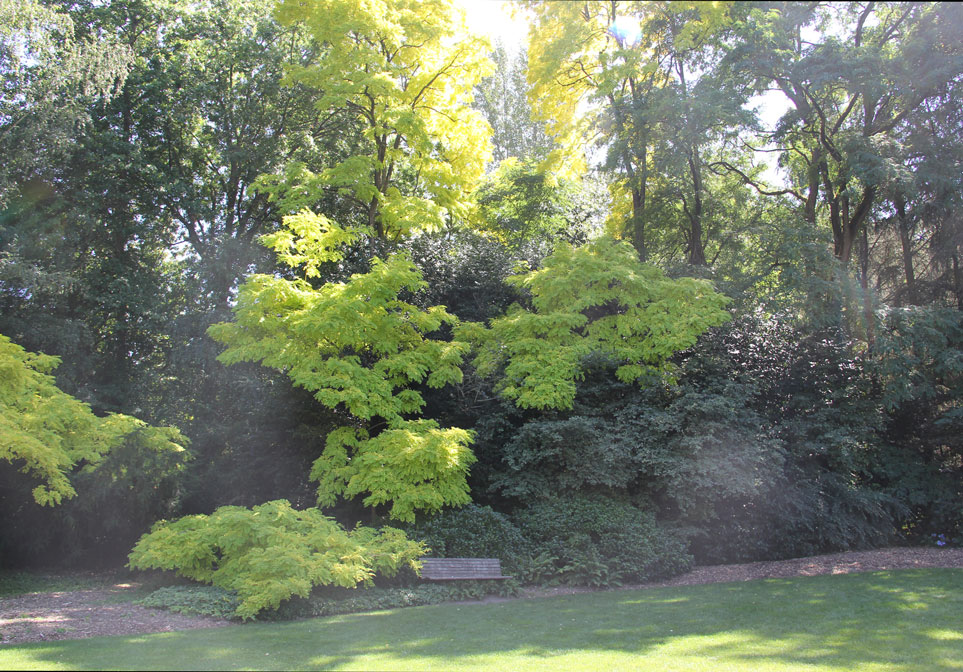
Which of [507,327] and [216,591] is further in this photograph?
[507,327]

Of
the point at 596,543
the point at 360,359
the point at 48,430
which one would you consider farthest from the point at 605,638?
the point at 48,430

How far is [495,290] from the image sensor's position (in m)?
16.0

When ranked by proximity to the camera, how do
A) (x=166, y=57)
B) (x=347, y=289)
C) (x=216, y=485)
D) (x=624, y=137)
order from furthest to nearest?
(x=166, y=57) < (x=624, y=137) < (x=216, y=485) < (x=347, y=289)

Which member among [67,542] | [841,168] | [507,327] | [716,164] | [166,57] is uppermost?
[166,57]

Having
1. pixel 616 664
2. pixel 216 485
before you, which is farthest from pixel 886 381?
pixel 216 485

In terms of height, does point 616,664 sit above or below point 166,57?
below

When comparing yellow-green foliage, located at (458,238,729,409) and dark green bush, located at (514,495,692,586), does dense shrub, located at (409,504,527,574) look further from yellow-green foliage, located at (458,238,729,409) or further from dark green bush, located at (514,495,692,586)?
yellow-green foliage, located at (458,238,729,409)

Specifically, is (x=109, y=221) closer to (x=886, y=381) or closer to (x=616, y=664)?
Answer: (x=616, y=664)

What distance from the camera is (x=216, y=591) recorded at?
9.32 m

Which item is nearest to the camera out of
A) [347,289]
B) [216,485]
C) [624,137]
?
[347,289]

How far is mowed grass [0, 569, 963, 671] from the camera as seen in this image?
6.11 metres

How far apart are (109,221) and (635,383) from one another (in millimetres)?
13702

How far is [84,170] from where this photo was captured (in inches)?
671

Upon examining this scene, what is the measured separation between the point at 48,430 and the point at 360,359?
525 cm
